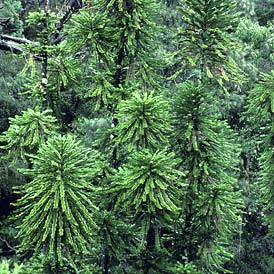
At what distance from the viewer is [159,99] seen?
4.45 metres

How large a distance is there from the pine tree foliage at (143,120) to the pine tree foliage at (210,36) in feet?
2.79

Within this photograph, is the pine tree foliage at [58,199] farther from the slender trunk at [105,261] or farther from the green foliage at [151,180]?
the slender trunk at [105,261]

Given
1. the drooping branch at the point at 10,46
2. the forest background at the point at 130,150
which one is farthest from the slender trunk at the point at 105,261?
the drooping branch at the point at 10,46

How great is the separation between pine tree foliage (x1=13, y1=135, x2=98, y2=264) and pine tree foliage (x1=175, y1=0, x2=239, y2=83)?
6.14 ft

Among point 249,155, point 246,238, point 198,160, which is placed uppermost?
point 198,160

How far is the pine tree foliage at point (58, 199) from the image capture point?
381 centimetres

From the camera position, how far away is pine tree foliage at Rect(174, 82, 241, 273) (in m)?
4.97

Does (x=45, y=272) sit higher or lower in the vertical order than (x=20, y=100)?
higher

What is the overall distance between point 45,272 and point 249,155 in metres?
7.77

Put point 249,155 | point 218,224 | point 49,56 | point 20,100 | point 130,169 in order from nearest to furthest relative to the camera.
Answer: point 130,169 → point 218,224 → point 49,56 → point 20,100 → point 249,155

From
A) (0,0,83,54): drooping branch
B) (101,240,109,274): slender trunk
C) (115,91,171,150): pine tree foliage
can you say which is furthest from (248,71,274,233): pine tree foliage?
(0,0,83,54): drooping branch

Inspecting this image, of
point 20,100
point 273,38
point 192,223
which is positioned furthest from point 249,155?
point 192,223

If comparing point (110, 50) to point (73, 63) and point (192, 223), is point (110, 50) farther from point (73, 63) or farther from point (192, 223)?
point (192, 223)

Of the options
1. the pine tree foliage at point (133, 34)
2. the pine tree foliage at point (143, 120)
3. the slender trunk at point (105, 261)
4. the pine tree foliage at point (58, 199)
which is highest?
the pine tree foliage at point (133, 34)
